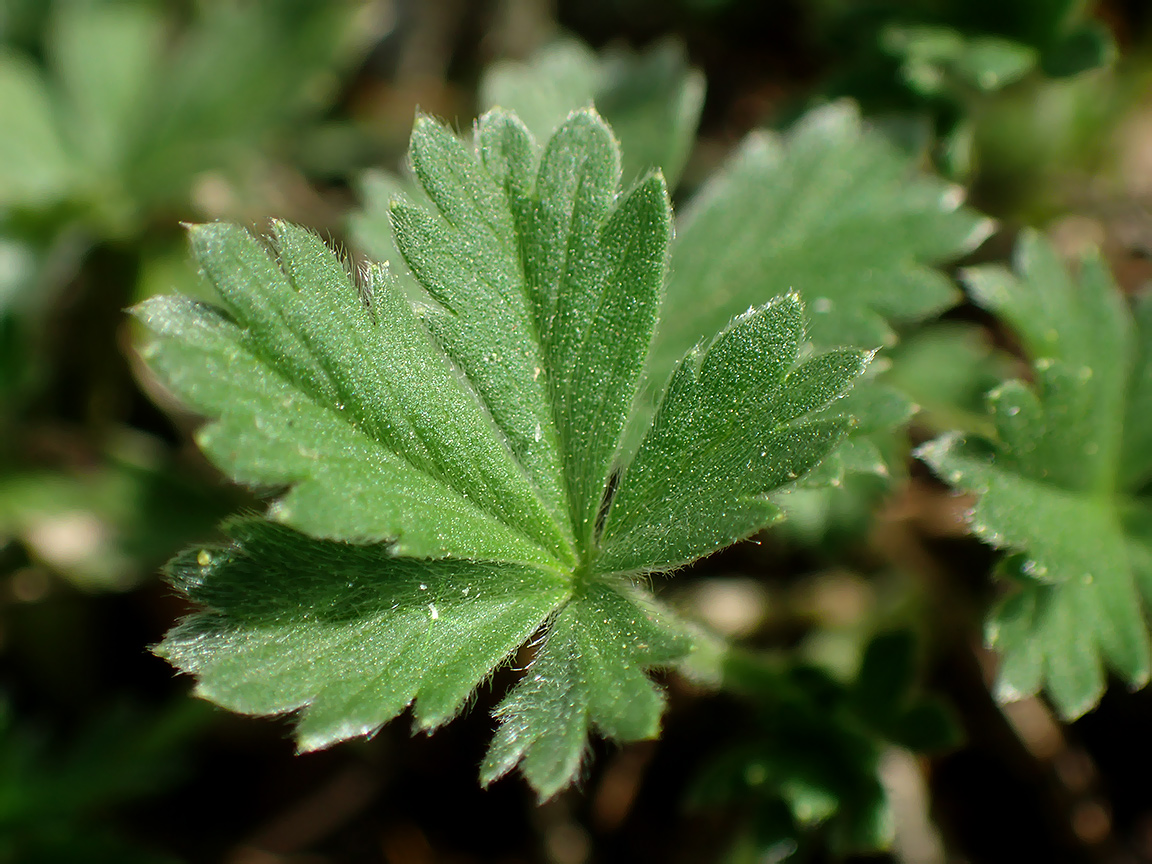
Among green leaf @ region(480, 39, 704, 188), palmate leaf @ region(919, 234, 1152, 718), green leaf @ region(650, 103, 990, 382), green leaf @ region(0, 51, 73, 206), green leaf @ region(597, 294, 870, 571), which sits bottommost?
palmate leaf @ region(919, 234, 1152, 718)

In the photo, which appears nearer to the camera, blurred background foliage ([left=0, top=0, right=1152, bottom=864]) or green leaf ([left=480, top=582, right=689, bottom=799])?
green leaf ([left=480, top=582, right=689, bottom=799])

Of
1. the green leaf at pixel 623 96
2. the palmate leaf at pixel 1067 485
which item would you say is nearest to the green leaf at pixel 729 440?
the palmate leaf at pixel 1067 485

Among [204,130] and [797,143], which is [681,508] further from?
[204,130]

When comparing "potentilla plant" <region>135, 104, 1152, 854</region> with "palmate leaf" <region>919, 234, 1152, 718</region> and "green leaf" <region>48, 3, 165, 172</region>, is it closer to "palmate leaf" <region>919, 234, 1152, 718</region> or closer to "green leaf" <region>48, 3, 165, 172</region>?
"palmate leaf" <region>919, 234, 1152, 718</region>

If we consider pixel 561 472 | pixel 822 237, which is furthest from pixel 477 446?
pixel 822 237

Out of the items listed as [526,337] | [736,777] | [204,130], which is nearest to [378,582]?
[526,337]

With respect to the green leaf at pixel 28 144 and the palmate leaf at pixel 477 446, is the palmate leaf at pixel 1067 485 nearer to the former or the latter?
the palmate leaf at pixel 477 446

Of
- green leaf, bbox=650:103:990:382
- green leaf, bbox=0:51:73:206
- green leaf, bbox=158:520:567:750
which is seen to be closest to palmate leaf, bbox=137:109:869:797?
green leaf, bbox=158:520:567:750
